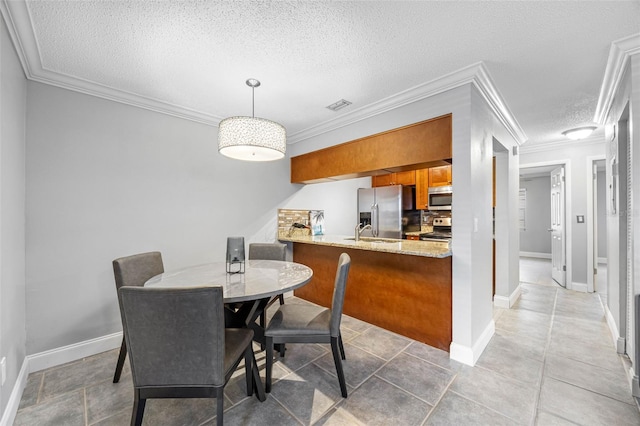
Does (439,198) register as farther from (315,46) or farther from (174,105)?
(174,105)

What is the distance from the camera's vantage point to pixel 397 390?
1.85 metres

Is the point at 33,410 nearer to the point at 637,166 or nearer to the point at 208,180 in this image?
the point at 208,180

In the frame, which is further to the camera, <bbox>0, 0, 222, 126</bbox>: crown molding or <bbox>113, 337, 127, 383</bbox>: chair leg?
<bbox>113, 337, 127, 383</bbox>: chair leg

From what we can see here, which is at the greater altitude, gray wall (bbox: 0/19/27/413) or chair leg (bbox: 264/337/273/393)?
gray wall (bbox: 0/19/27/413)

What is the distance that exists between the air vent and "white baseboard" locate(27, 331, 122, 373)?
3.00 meters

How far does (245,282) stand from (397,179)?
3.86 metres

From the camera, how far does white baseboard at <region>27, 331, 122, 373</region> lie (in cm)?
212

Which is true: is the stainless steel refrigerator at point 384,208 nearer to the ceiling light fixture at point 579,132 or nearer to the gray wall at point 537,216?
the ceiling light fixture at point 579,132

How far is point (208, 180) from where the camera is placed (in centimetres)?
314

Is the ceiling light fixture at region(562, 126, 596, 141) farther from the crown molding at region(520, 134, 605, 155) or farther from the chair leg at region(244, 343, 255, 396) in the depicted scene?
the chair leg at region(244, 343, 255, 396)

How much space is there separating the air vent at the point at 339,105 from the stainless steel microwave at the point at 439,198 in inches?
91.1

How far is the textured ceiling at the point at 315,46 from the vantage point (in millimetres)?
1546

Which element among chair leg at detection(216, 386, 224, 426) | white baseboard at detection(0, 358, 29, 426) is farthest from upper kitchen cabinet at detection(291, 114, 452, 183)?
white baseboard at detection(0, 358, 29, 426)

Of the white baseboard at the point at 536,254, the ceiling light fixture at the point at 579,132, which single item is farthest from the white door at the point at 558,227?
the white baseboard at the point at 536,254
